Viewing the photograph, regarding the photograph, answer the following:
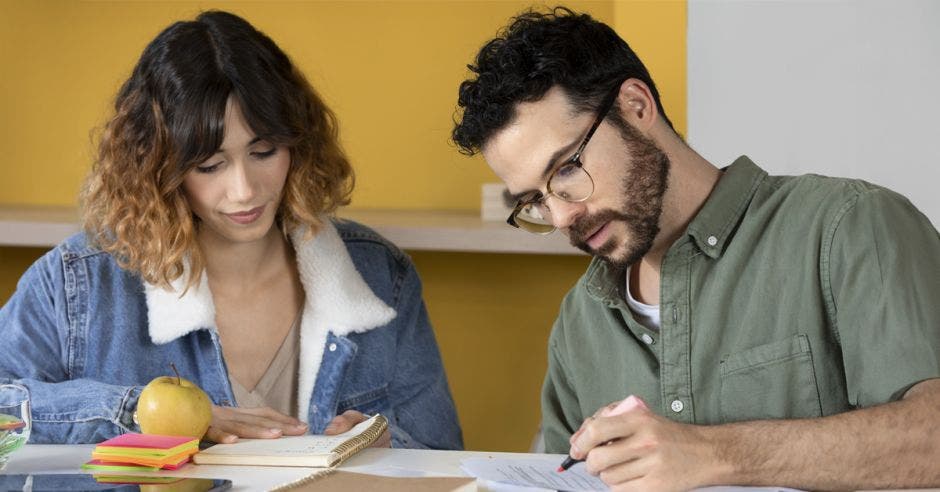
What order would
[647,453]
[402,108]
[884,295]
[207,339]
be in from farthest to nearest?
[402,108]
[207,339]
[884,295]
[647,453]

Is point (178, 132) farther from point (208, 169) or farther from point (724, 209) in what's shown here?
point (724, 209)

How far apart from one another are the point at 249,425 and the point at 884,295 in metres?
0.96

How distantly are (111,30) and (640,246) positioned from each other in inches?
87.2

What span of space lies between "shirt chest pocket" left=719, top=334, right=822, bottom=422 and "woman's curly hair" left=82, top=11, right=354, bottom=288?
39.2 inches

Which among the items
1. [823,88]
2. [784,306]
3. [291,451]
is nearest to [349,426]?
[291,451]

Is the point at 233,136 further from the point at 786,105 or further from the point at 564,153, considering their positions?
the point at 786,105

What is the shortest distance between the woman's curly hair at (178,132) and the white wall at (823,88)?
1008 mm

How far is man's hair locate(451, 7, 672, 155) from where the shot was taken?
1.71 m

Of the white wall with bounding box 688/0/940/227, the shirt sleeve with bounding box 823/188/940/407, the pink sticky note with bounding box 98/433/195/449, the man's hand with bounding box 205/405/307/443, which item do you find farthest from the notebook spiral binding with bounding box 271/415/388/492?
the white wall with bounding box 688/0/940/227

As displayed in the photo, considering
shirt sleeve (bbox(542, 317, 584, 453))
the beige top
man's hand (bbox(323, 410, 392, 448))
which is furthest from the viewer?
the beige top

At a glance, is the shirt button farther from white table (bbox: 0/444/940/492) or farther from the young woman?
the young woman

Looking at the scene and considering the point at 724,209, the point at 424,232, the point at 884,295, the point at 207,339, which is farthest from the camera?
the point at 424,232

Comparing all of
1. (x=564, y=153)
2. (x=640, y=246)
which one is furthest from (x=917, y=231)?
(x=564, y=153)

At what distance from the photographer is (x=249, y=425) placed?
71.7 inches
